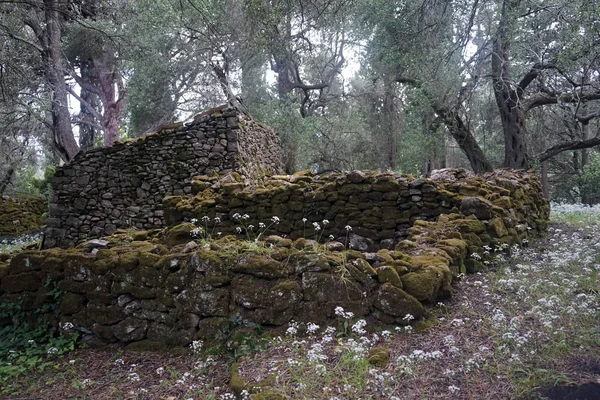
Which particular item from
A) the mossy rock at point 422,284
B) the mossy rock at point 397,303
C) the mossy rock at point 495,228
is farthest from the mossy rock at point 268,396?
the mossy rock at point 495,228

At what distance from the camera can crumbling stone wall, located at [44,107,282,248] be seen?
1025 cm

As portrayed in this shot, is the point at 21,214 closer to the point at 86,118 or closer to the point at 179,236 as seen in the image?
the point at 86,118

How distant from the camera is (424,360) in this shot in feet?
11.0

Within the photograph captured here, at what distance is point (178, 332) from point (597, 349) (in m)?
3.63

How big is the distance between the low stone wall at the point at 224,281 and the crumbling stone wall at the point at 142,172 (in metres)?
4.52

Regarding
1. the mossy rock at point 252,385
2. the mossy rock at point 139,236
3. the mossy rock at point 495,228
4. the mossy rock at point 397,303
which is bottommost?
the mossy rock at point 252,385

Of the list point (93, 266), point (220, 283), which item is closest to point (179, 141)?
point (93, 266)

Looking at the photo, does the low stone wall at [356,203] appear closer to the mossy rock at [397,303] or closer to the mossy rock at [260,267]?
the mossy rock at [260,267]

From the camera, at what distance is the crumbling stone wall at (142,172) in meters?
10.2

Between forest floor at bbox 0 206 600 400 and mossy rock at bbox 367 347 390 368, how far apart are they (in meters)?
0.06

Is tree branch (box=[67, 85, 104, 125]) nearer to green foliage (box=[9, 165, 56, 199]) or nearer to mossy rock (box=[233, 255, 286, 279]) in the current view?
green foliage (box=[9, 165, 56, 199])

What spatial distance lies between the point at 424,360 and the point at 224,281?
209cm

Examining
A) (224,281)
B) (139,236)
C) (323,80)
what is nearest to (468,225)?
(224,281)

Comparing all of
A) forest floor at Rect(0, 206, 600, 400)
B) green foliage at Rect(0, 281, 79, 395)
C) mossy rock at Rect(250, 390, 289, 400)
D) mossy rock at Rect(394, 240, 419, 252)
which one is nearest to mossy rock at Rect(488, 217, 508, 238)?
forest floor at Rect(0, 206, 600, 400)
